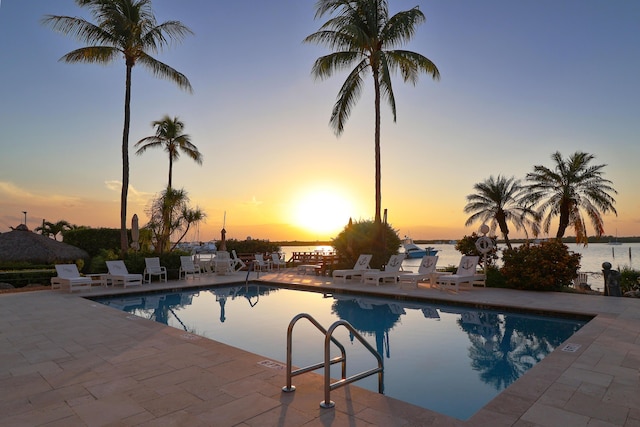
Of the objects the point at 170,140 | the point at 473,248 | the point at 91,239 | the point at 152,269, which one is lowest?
the point at 152,269

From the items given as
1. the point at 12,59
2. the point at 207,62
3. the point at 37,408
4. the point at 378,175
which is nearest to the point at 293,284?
the point at 378,175

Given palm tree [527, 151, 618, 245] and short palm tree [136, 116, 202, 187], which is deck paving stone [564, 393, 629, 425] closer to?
palm tree [527, 151, 618, 245]

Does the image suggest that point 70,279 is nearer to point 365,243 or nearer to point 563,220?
point 365,243

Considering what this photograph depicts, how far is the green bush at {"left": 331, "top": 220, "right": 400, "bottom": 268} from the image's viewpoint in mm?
15852

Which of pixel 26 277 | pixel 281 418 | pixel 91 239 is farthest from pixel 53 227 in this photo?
pixel 281 418

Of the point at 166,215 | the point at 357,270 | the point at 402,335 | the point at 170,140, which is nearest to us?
the point at 402,335

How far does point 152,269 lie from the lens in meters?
14.0

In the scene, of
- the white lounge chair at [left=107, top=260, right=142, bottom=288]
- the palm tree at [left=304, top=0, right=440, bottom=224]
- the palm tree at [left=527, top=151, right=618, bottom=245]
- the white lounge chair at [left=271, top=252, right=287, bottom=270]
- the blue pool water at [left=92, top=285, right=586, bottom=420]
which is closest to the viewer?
the blue pool water at [left=92, top=285, right=586, bottom=420]

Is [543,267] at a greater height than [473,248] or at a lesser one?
lesser

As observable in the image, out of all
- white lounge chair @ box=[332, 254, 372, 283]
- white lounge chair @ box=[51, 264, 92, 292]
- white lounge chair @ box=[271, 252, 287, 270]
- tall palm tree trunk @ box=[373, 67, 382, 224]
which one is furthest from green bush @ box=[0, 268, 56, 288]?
tall palm tree trunk @ box=[373, 67, 382, 224]

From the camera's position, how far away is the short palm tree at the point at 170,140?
25.9 meters

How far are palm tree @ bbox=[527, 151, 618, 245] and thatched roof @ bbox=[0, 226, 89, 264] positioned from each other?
23636 millimetres

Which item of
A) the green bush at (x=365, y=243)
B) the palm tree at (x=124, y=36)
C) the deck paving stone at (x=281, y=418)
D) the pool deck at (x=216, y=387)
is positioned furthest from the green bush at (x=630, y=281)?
the palm tree at (x=124, y=36)

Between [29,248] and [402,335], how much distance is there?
1686 cm
